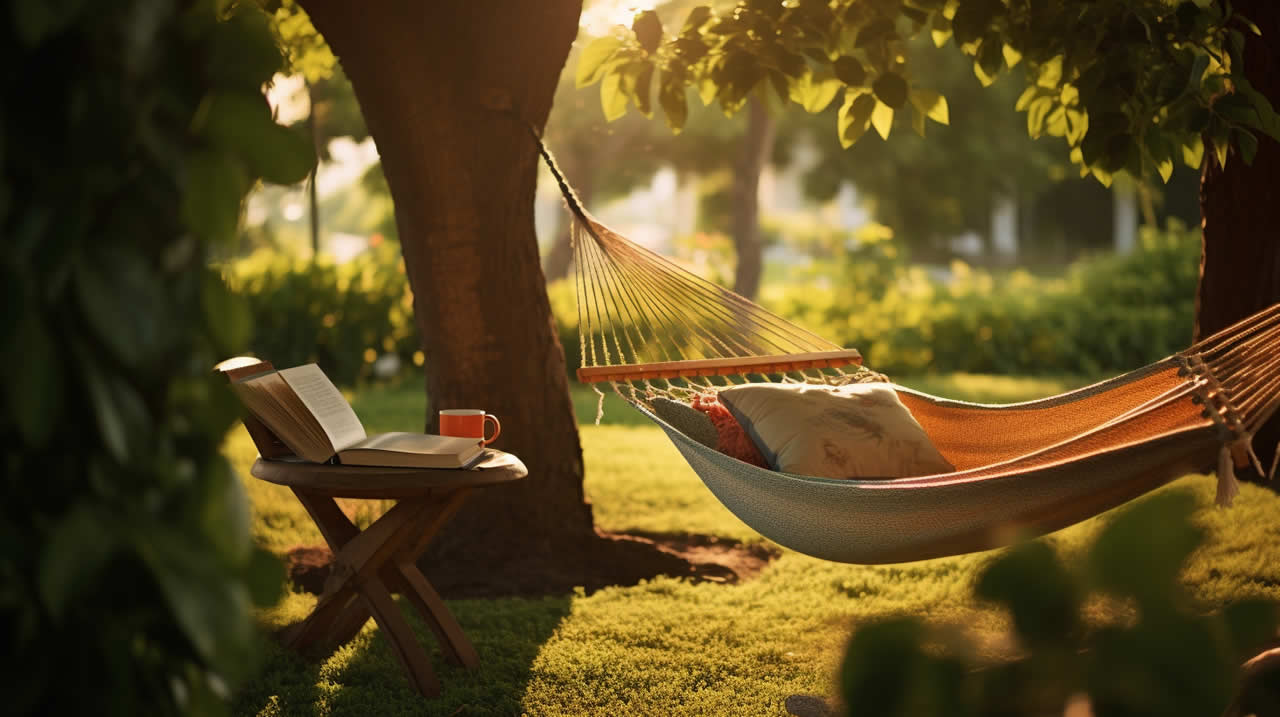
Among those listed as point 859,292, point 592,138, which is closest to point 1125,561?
point 859,292

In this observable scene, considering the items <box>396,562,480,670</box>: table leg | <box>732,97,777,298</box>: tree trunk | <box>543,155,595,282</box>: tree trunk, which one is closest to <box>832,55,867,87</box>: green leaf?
<box>396,562,480,670</box>: table leg

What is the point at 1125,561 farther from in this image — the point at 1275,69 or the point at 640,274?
the point at 1275,69

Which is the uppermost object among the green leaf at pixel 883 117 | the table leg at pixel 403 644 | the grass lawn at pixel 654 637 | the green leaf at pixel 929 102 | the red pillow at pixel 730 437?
the green leaf at pixel 929 102

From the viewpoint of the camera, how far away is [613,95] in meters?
3.15

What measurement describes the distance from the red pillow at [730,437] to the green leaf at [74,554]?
2.24 meters

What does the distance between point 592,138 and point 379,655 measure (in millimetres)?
7767

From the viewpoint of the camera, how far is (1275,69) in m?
3.36

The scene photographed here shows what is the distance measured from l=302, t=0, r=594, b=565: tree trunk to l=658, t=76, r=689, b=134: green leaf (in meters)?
0.29

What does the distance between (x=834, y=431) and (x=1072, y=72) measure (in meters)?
1.18

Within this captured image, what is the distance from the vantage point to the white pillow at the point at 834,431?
2.73 meters

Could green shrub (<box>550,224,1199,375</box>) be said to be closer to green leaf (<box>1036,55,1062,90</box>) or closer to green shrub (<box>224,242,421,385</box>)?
green shrub (<box>224,242,421,385</box>)

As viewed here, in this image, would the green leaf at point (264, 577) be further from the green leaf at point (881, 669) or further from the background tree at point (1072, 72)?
the background tree at point (1072, 72)

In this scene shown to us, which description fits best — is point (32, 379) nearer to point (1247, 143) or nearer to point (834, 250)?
point (1247, 143)

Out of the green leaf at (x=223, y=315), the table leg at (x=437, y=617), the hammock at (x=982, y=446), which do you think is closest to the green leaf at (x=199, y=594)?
the green leaf at (x=223, y=315)
